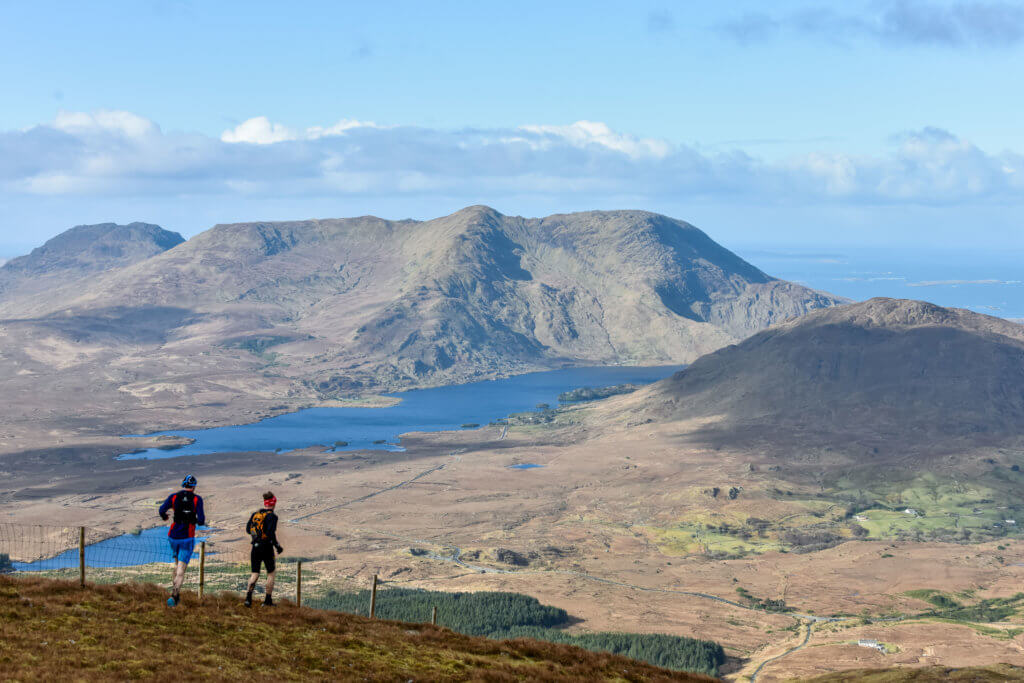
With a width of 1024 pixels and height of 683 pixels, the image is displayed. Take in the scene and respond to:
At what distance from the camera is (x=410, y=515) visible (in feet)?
644

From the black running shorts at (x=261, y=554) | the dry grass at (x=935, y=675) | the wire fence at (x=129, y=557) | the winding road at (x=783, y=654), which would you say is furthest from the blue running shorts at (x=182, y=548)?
the wire fence at (x=129, y=557)

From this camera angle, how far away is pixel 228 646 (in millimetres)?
33219

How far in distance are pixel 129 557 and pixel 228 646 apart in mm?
132345

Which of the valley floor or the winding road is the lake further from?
the winding road

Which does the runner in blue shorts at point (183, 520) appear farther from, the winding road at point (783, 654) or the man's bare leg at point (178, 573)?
the winding road at point (783, 654)

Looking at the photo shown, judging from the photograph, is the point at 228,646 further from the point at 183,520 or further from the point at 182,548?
the point at 183,520

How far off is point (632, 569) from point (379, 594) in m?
49.3

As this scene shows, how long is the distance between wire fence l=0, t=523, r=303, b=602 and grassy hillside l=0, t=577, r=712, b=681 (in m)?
77.8

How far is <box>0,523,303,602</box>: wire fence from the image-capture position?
408 ft

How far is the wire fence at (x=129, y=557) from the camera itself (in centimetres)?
12444

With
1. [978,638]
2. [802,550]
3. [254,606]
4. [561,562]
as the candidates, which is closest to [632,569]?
[561,562]

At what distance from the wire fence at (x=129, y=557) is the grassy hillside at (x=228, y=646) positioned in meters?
77.8

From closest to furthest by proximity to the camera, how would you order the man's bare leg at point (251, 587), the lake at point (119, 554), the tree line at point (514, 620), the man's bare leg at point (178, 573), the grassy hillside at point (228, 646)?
the grassy hillside at point (228, 646), the man's bare leg at point (178, 573), the man's bare leg at point (251, 587), the tree line at point (514, 620), the lake at point (119, 554)

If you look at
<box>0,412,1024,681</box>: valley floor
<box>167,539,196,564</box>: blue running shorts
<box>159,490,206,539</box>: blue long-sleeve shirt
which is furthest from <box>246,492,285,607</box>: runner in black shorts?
<box>0,412,1024,681</box>: valley floor
